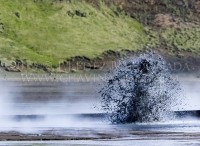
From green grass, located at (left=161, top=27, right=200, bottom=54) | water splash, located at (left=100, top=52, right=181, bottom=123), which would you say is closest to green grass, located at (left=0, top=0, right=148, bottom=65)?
green grass, located at (left=161, top=27, right=200, bottom=54)

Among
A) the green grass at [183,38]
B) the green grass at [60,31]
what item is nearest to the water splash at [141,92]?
the green grass at [60,31]

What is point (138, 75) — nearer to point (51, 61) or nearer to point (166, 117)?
point (166, 117)

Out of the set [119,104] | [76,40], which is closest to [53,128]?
[119,104]

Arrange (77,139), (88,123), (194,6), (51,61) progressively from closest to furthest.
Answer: (77,139), (88,123), (51,61), (194,6)

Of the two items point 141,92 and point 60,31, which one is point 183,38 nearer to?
point 60,31

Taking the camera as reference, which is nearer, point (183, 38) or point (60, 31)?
point (60, 31)

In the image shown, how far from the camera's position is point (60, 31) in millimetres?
135750

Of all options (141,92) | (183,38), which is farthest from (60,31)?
(141,92)

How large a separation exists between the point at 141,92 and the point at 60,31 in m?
102

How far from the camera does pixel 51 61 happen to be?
121 metres

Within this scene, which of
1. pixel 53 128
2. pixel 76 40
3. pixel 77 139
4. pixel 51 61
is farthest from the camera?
pixel 76 40

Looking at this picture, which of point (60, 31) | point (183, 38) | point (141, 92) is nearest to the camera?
point (141, 92)

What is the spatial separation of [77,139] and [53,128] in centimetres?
461

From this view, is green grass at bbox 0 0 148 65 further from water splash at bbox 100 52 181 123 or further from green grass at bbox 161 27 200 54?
water splash at bbox 100 52 181 123
